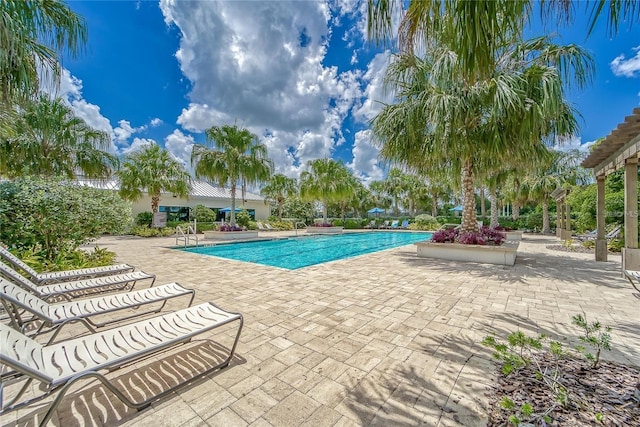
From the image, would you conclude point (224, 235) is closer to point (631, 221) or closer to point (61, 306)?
point (61, 306)

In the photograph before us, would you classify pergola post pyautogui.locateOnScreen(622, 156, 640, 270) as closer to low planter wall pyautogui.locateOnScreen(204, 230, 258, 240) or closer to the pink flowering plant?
the pink flowering plant

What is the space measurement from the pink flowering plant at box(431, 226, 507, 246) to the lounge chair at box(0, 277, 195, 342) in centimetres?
886

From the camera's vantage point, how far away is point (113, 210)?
23.1 feet

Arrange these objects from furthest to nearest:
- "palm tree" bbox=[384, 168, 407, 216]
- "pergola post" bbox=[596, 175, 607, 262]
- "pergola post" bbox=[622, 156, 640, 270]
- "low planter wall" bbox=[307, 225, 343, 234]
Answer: "palm tree" bbox=[384, 168, 407, 216] → "low planter wall" bbox=[307, 225, 343, 234] → "pergola post" bbox=[596, 175, 607, 262] → "pergola post" bbox=[622, 156, 640, 270]

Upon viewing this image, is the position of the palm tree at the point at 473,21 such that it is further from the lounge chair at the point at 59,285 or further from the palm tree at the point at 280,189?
the palm tree at the point at 280,189

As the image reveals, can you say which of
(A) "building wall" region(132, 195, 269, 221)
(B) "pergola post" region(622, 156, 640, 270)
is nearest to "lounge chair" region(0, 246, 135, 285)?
(B) "pergola post" region(622, 156, 640, 270)

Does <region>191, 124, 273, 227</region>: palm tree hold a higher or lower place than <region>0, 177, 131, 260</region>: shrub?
higher

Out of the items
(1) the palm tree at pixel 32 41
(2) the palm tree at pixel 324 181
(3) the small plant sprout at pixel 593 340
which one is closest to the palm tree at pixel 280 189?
(2) the palm tree at pixel 324 181

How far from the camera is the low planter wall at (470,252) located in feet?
27.0

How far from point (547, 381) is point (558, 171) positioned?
2396 centimetres

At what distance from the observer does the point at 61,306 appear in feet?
10.1

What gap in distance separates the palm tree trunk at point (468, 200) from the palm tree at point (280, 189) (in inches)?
897

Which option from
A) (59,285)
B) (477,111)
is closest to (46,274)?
(59,285)

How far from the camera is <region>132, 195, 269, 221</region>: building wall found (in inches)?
873
